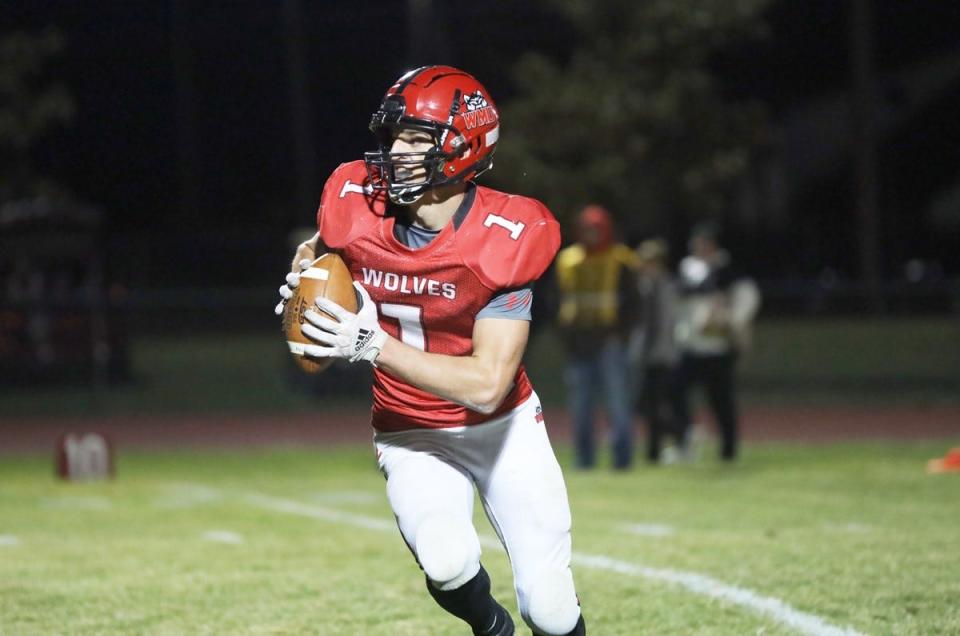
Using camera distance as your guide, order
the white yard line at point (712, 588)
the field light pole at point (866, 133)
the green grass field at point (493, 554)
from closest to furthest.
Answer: the white yard line at point (712, 588) < the green grass field at point (493, 554) < the field light pole at point (866, 133)

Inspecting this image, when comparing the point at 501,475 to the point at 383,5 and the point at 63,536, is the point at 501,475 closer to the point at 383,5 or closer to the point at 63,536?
the point at 63,536

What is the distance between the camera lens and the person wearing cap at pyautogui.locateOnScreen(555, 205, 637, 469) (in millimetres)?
11609

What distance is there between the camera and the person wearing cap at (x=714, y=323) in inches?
471

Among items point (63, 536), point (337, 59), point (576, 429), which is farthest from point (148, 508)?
point (337, 59)

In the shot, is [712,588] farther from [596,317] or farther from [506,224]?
[596,317]

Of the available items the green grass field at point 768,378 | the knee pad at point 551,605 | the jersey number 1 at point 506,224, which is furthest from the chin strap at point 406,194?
the green grass field at point 768,378

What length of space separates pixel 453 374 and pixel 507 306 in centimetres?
33

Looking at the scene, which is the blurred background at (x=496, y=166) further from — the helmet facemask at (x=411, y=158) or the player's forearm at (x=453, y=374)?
the player's forearm at (x=453, y=374)

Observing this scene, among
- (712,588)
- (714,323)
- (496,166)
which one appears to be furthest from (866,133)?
(712,588)

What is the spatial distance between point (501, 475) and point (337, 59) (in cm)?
4472

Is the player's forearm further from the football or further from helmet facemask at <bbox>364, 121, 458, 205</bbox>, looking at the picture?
helmet facemask at <bbox>364, 121, 458, 205</bbox>

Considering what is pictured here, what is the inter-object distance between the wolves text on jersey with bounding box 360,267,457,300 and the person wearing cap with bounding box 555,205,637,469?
6948 millimetres

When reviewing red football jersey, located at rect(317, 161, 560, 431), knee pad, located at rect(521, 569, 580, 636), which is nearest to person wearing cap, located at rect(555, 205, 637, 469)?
red football jersey, located at rect(317, 161, 560, 431)

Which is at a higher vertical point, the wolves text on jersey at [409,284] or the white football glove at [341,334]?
the wolves text on jersey at [409,284]
